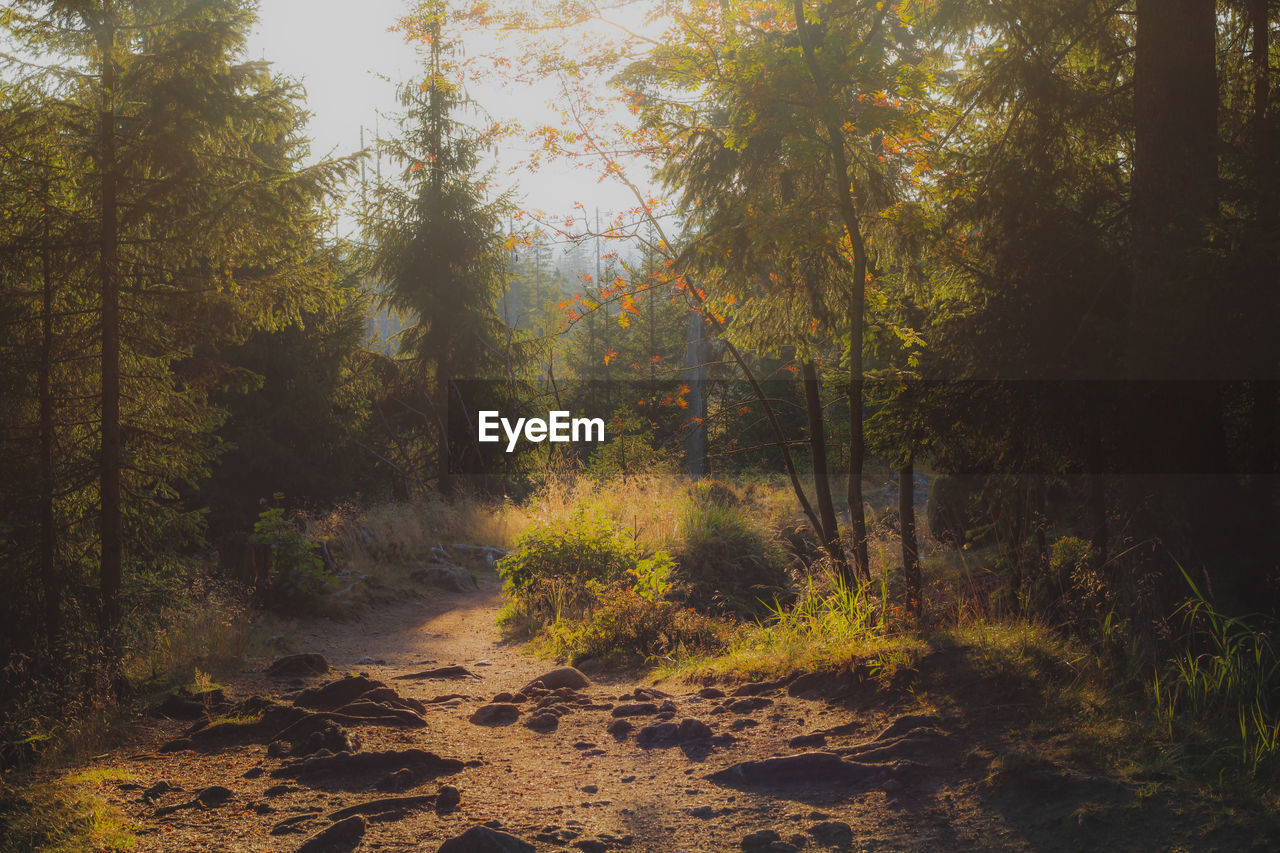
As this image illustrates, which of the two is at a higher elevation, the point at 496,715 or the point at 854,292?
the point at 854,292

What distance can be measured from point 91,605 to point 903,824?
259 inches

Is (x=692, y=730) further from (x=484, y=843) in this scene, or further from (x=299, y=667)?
(x=299, y=667)

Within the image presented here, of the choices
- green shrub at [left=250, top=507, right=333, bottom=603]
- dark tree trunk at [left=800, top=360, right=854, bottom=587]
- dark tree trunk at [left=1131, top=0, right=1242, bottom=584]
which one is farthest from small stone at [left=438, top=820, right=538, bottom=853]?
green shrub at [left=250, top=507, right=333, bottom=603]

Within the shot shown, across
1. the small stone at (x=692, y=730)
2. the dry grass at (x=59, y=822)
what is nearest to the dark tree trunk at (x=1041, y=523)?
the small stone at (x=692, y=730)

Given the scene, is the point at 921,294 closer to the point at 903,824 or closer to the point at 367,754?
the point at 903,824

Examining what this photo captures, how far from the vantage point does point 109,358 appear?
6984mm

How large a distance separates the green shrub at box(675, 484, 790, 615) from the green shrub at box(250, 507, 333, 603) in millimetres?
4551

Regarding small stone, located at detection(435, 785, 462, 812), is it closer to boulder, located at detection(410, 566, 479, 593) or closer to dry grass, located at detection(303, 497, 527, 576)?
dry grass, located at detection(303, 497, 527, 576)

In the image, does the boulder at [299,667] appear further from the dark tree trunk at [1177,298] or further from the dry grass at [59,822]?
the dark tree trunk at [1177,298]

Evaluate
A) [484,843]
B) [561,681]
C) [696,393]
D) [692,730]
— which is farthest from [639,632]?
[696,393]

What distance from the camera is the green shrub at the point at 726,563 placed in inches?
Answer: 435

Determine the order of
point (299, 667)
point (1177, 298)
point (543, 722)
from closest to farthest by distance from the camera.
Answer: point (1177, 298) → point (543, 722) → point (299, 667)

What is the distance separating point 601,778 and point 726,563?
24.3 ft

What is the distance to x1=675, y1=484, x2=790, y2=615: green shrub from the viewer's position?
36.2 ft
